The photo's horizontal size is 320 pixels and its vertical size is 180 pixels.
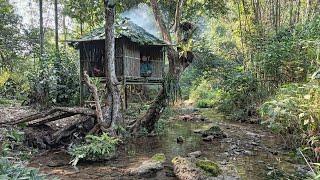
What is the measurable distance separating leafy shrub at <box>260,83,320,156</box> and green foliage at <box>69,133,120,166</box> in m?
3.79

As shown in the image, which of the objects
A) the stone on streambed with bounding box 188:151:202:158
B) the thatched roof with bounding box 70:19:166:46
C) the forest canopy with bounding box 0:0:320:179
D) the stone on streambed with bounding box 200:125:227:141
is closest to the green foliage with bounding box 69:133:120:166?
the forest canopy with bounding box 0:0:320:179

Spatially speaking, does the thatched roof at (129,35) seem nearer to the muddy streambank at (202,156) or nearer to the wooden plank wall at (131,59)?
the wooden plank wall at (131,59)

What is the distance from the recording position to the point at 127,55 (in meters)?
13.8

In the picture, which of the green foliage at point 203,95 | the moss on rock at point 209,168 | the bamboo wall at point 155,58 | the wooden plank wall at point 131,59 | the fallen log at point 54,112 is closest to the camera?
the moss on rock at point 209,168

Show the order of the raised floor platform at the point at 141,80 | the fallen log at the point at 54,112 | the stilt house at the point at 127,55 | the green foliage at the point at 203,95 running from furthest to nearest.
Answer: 1. the green foliage at the point at 203,95
2. the raised floor platform at the point at 141,80
3. the stilt house at the point at 127,55
4. the fallen log at the point at 54,112

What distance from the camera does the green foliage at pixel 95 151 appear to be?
8.43 m

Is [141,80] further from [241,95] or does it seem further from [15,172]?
[15,172]

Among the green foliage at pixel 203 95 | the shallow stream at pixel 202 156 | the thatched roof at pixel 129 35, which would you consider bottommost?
the shallow stream at pixel 202 156

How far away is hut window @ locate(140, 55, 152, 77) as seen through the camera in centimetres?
1502

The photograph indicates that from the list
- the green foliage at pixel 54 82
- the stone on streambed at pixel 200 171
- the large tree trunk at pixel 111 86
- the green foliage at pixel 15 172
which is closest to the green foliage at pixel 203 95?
the green foliage at pixel 54 82

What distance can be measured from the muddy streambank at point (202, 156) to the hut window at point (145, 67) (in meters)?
2.78

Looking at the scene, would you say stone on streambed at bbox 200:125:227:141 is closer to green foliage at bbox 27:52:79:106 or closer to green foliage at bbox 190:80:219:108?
green foliage at bbox 27:52:79:106

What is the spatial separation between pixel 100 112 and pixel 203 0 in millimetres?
10098

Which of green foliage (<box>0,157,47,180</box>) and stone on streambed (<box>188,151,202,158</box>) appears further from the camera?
stone on streambed (<box>188,151,202,158</box>)
